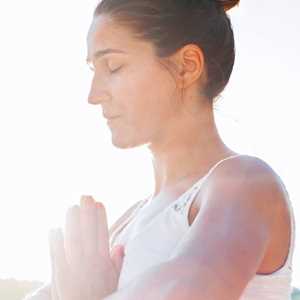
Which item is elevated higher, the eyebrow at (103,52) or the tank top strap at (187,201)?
the eyebrow at (103,52)

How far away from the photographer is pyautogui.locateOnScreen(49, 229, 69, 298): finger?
4.25ft

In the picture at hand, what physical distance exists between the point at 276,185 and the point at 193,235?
1.11 ft

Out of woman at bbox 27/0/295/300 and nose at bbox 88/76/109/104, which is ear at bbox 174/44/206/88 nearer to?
woman at bbox 27/0/295/300

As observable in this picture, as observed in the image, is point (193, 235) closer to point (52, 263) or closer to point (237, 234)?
point (237, 234)

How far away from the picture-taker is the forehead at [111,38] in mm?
1799

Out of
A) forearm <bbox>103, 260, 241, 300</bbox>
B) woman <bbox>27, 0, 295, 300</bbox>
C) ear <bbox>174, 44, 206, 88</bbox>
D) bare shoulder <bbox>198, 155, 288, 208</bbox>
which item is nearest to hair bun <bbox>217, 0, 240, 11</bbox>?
woman <bbox>27, 0, 295, 300</bbox>

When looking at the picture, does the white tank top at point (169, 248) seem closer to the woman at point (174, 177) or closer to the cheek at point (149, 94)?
the woman at point (174, 177)

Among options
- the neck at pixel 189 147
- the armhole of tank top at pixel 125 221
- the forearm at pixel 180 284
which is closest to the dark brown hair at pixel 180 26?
the neck at pixel 189 147

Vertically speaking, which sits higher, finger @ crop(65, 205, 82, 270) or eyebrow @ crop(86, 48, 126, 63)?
eyebrow @ crop(86, 48, 126, 63)

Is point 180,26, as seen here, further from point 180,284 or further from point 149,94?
point 180,284

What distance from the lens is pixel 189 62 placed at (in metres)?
1.83

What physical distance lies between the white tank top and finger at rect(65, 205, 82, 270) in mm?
123

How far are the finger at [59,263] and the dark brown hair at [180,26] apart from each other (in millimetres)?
675

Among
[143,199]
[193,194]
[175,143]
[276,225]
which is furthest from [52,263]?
[143,199]
